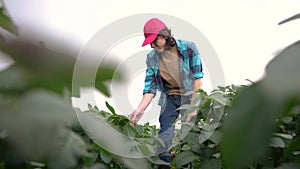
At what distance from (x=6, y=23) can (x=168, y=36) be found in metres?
1.85

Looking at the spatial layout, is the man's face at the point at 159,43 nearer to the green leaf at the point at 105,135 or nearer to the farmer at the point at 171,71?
the farmer at the point at 171,71

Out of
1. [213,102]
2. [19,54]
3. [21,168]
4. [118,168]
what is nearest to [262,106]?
[19,54]

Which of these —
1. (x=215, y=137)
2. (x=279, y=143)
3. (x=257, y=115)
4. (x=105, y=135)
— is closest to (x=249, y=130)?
(x=257, y=115)

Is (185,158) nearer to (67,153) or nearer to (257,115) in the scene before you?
(67,153)

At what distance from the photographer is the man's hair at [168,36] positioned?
208 centimetres

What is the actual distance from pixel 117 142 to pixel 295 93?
269 millimetres

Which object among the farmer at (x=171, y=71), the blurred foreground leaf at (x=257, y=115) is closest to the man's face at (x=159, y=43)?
the farmer at (x=171, y=71)

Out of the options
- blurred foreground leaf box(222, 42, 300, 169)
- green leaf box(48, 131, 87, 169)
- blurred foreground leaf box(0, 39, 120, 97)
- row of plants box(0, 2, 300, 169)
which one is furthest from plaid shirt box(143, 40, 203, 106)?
blurred foreground leaf box(222, 42, 300, 169)

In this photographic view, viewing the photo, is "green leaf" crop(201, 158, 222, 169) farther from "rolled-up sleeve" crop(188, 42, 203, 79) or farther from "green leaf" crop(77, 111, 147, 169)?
"green leaf" crop(77, 111, 147, 169)

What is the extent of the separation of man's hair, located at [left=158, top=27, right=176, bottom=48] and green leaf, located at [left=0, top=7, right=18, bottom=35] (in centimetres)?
161

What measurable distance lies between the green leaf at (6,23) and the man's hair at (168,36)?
1.61 m

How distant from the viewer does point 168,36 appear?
2240 mm

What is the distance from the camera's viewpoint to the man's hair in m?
2.08

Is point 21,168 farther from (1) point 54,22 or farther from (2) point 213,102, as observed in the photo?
(2) point 213,102
